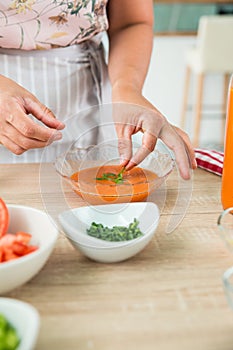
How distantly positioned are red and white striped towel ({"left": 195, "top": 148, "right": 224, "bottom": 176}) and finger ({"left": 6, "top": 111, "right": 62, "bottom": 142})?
0.37m

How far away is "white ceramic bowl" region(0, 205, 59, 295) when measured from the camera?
2.24ft

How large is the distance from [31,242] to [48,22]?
2.26ft

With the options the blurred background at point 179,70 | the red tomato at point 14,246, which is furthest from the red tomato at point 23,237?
the blurred background at point 179,70

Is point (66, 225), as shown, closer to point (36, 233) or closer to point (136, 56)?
point (36, 233)

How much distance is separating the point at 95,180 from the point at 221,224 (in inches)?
8.8

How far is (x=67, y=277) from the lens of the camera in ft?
2.55

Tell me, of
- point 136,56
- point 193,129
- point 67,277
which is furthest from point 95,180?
point 193,129

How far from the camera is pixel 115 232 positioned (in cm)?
81

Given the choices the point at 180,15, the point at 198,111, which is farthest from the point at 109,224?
the point at 180,15

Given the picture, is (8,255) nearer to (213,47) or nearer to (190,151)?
(190,151)

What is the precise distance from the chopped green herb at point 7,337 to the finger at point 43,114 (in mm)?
418

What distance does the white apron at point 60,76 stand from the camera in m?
1.39

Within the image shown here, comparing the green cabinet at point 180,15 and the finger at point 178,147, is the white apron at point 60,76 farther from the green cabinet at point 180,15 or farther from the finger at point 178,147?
the green cabinet at point 180,15

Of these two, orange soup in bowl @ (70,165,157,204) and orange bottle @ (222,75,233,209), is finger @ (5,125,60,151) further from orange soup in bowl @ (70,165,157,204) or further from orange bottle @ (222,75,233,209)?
orange bottle @ (222,75,233,209)
